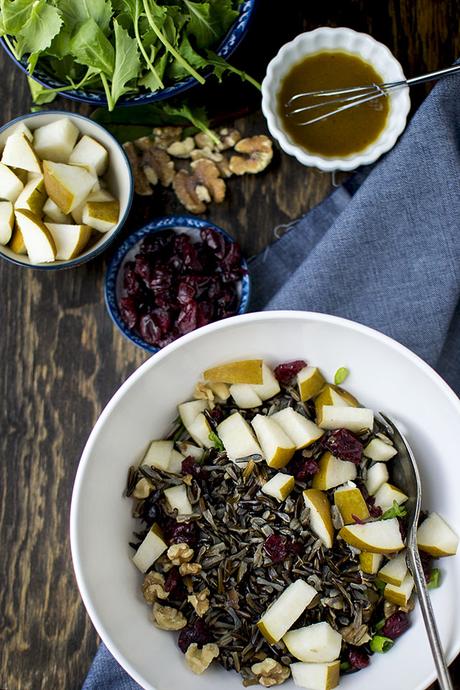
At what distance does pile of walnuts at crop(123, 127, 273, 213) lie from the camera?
1.82 metres

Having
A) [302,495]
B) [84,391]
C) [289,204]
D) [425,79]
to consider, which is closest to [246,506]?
[302,495]

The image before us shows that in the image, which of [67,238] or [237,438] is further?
[67,238]

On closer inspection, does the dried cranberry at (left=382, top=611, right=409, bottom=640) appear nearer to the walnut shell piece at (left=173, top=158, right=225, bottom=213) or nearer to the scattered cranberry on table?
the scattered cranberry on table

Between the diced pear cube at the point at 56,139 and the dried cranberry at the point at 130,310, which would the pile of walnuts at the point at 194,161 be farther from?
the dried cranberry at the point at 130,310

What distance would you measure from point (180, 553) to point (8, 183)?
0.84 metres

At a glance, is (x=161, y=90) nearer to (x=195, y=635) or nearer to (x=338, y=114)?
(x=338, y=114)

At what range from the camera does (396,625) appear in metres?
1.47

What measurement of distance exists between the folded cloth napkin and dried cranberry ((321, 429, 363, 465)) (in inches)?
12.4

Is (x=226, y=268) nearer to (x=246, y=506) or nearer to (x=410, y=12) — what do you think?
(x=246, y=506)

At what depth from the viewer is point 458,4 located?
185cm

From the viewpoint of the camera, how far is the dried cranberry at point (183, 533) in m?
1.48

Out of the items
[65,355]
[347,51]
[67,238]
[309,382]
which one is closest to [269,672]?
[309,382]

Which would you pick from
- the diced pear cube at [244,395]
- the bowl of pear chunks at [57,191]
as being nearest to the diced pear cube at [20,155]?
the bowl of pear chunks at [57,191]

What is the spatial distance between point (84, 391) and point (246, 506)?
0.52 metres
